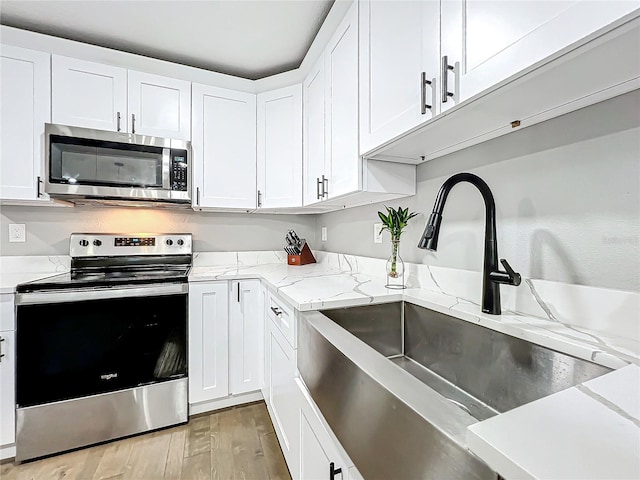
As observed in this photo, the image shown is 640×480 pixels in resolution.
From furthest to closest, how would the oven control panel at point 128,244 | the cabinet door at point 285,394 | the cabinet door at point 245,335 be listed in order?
1. the oven control panel at point 128,244
2. the cabinet door at point 245,335
3. the cabinet door at point 285,394

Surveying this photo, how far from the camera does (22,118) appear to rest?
1739 mm

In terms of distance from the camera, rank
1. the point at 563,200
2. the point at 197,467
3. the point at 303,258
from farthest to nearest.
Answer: the point at 303,258
the point at 197,467
the point at 563,200

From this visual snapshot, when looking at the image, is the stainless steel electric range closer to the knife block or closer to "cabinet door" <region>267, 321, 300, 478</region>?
"cabinet door" <region>267, 321, 300, 478</region>

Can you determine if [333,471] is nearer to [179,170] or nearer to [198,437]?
[198,437]

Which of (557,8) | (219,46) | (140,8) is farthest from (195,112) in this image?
(557,8)

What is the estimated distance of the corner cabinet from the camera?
180cm

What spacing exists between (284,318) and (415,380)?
2.81 ft

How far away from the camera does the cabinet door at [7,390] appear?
1.50 m

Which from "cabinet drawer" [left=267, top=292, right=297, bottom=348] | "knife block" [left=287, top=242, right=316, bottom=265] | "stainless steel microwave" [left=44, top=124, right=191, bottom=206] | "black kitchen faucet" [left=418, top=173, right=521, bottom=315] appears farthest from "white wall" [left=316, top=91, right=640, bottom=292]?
"stainless steel microwave" [left=44, top=124, right=191, bottom=206]

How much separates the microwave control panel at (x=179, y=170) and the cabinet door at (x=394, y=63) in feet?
4.38

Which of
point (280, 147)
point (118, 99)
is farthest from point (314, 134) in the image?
point (118, 99)

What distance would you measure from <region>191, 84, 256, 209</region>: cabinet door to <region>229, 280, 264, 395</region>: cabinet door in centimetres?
68

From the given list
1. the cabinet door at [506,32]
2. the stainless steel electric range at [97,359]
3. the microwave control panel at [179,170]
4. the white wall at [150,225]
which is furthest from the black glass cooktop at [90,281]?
the cabinet door at [506,32]

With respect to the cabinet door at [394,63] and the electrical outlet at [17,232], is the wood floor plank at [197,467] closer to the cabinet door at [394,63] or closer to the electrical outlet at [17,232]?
the cabinet door at [394,63]
